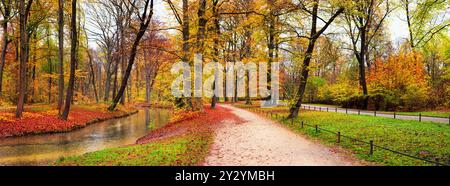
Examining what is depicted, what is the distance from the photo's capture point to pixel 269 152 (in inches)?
387

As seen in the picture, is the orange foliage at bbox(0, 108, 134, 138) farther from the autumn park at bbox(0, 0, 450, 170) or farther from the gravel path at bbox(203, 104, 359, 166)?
the gravel path at bbox(203, 104, 359, 166)

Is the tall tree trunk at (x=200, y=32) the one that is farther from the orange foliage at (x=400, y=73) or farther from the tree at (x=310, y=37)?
the orange foliage at (x=400, y=73)

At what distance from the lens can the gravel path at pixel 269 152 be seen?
8.55 metres

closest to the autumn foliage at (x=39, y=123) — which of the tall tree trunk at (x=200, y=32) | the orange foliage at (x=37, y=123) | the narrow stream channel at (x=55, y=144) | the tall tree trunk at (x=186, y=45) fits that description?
the orange foliage at (x=37, y=123)

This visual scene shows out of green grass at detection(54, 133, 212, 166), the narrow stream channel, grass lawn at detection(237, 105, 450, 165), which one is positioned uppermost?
grass lawn at detection(237, 105, 450, 165)

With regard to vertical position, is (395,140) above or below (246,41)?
below

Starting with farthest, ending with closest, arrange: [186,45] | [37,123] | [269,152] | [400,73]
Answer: [400,73] < [186,45] < [37,123] < [269,152]

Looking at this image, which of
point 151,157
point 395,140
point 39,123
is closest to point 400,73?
point 395,140

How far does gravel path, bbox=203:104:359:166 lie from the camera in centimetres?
855

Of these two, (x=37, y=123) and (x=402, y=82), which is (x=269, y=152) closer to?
(x=37, y=123)

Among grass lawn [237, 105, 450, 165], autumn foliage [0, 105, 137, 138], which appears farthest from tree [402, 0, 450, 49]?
autumn foliage [0, 105, 137, 138]

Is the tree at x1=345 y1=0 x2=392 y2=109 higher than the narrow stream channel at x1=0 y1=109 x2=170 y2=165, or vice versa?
the tree at x1=345 y1=0 x2=392 y2=109
